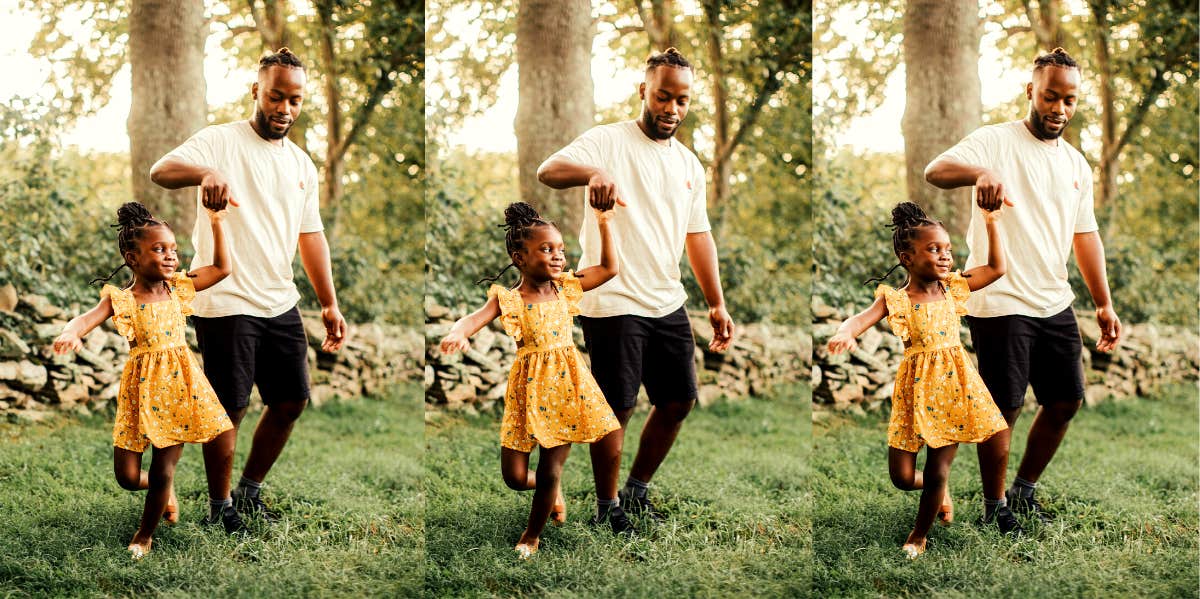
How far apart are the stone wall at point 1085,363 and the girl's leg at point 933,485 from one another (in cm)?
49

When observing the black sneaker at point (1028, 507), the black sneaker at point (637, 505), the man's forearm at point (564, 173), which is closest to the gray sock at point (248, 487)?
the black sneaker at point (637, 505)

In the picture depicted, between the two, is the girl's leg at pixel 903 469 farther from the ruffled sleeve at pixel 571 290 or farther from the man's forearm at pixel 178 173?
the man's forearm at pixel 178 173

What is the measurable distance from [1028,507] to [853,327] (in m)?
1.22

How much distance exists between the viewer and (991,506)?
153 inches

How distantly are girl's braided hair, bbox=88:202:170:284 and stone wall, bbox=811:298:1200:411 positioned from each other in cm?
272

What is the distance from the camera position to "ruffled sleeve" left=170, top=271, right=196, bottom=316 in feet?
11.9

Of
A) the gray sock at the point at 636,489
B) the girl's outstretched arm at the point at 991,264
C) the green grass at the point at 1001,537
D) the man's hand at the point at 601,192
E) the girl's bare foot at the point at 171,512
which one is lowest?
the green grass at the point at 1001,537

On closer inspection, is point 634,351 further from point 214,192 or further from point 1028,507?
point 1028,507

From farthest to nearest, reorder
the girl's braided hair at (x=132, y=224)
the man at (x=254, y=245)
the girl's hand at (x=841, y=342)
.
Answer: the man at (x=254, y=245), the girl's braided hair at (x=132, y=224), the girl's hand at (x=841, y=342)

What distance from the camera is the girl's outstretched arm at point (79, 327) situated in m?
3.37

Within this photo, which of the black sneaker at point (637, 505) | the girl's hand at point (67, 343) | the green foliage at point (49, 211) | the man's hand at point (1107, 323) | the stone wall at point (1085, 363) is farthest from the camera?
the stone wall at point (1085, 363)

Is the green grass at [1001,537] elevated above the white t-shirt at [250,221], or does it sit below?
below

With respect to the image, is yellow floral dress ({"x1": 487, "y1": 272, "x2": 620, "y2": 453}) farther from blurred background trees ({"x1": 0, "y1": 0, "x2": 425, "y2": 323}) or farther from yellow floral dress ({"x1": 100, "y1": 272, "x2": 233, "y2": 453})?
yellow floral dress ({"x1": 100, "y1": 272, "x2": 233, "y2": 453})

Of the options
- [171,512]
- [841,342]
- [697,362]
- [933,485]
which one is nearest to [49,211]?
[171,512]
